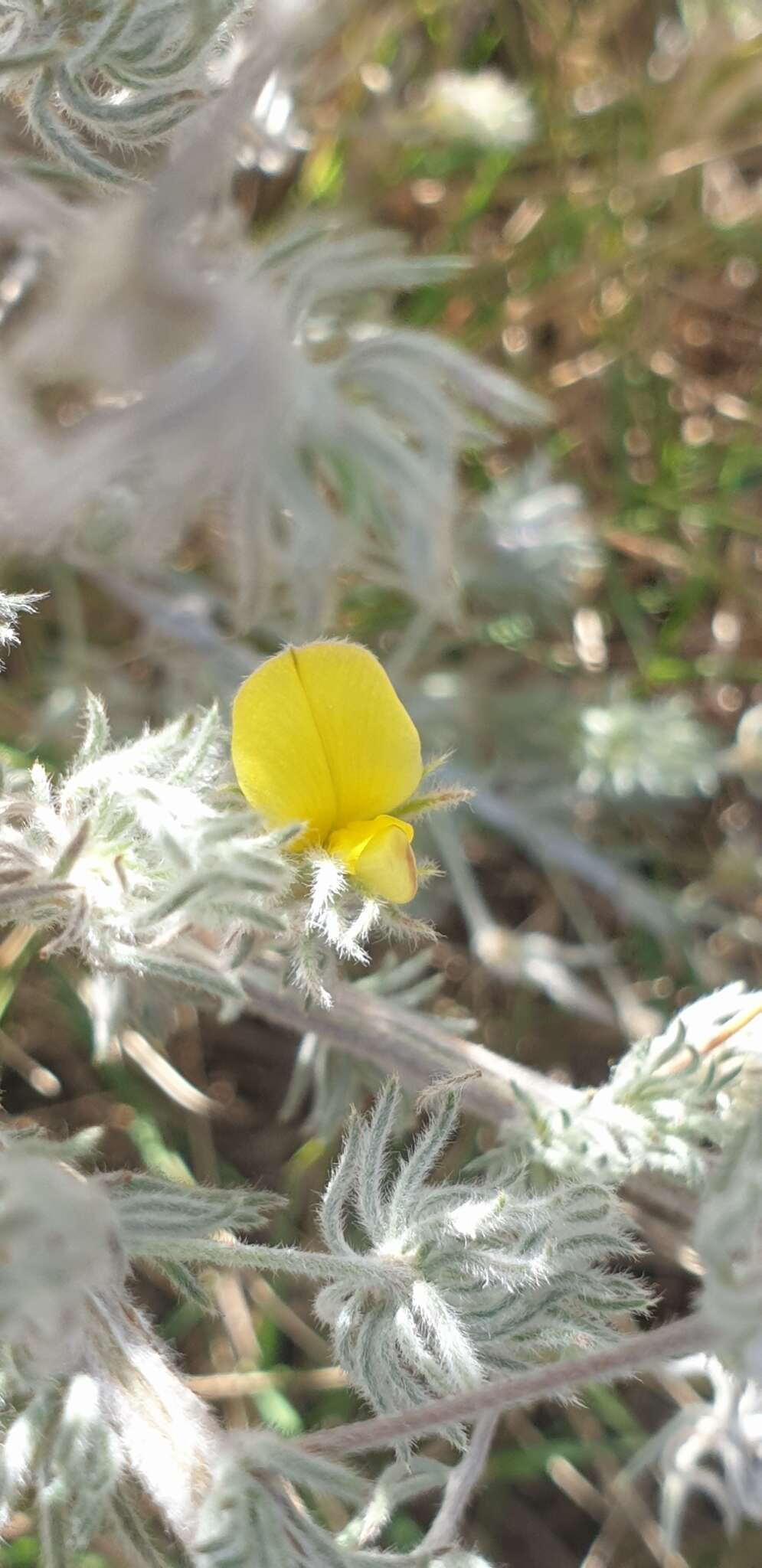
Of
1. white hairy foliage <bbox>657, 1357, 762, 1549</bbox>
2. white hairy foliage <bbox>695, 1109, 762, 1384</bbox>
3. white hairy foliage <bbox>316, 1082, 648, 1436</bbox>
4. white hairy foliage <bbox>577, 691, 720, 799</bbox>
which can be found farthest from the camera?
white hairy foliage <bbox>577, 691, 720, 799</bbox>

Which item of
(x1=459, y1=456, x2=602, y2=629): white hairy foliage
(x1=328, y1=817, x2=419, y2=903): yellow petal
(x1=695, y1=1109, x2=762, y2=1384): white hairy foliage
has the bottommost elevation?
(x1=459, y1=456, x2=602, y2=629): white hairy foliage

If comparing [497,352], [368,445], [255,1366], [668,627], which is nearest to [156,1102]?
[255,1366]

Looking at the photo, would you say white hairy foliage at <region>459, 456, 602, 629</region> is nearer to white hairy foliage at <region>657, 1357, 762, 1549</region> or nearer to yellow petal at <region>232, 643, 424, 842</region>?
yellow petal at <region>232, 643, 424, 842</region>

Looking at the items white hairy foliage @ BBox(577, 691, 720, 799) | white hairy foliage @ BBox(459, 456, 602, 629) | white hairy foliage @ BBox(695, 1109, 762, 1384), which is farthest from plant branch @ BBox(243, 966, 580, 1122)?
white hairy foliage @ BBox(459, 456, 602, 629)

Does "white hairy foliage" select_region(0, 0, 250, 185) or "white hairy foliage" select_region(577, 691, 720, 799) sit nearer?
"white hairy foliage" select_region(0, 0, 250, 185)

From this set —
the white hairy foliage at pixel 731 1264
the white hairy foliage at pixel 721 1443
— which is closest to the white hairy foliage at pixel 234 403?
the white hairy foliage at pixel 731 1264

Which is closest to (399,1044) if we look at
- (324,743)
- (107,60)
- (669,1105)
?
(669,1105)
